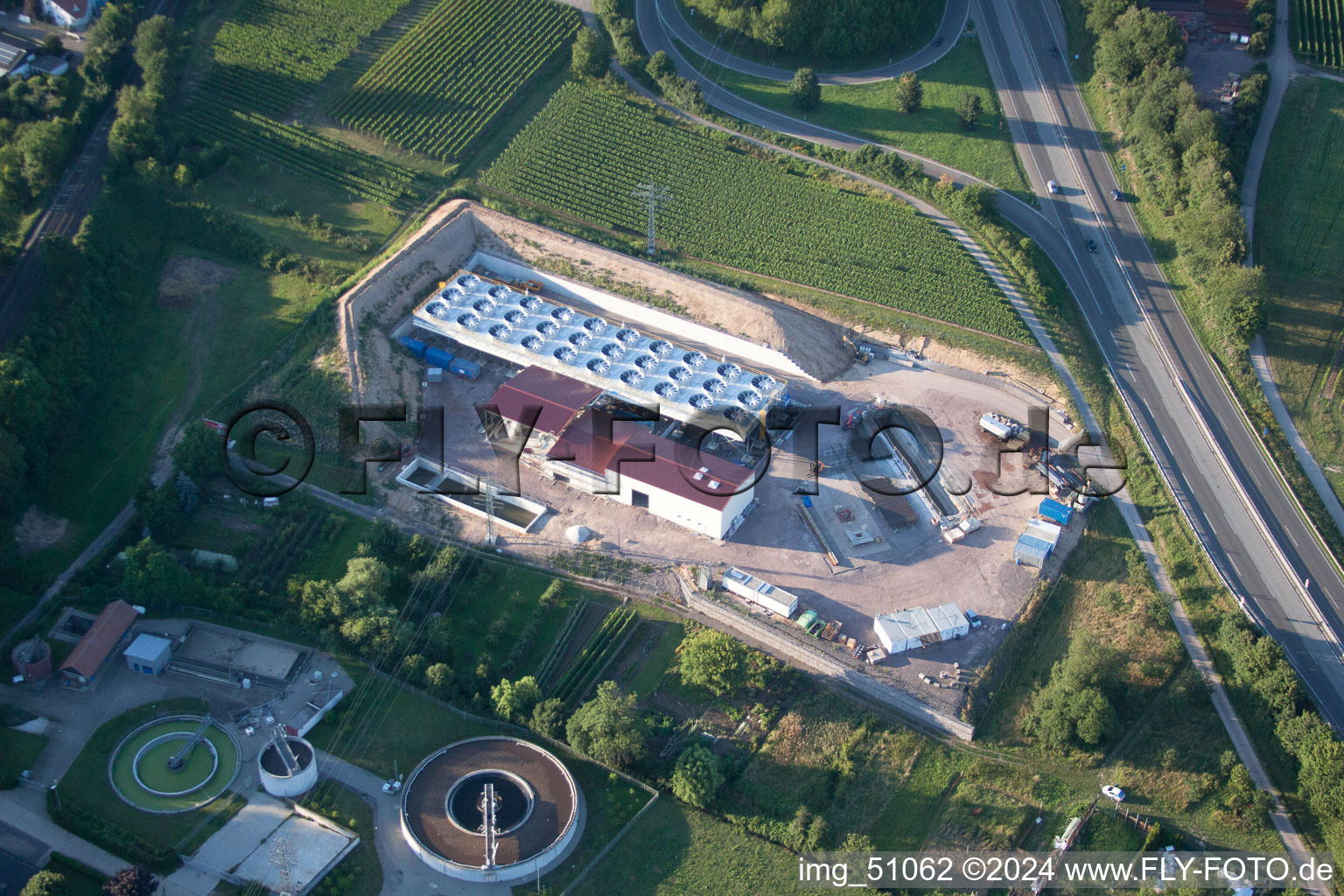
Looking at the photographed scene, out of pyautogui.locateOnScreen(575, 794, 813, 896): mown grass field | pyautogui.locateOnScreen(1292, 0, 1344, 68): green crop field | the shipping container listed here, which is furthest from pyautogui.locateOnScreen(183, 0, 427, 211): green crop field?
pyautogui.locateOnScreen(1292, 0, 1344, 68): green crop field

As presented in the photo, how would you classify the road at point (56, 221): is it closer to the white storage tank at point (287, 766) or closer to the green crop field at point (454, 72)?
the green crop field at point (454, 72)

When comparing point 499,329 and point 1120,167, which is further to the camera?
point 1120,167

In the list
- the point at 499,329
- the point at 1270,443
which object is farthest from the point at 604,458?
the point at 1270,443

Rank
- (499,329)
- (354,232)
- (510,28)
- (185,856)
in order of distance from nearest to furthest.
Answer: (185,856) < (499,329) < (354,232) < (510,28)

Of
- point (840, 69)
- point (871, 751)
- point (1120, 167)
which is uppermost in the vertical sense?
point (840, 69)

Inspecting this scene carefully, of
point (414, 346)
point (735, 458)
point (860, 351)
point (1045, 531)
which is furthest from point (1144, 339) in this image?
point (414, 346)

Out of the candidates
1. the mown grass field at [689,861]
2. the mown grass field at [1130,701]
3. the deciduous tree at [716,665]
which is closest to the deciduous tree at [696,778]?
the mown grass field at [689,861]

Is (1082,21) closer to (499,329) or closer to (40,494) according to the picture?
(499,329)
